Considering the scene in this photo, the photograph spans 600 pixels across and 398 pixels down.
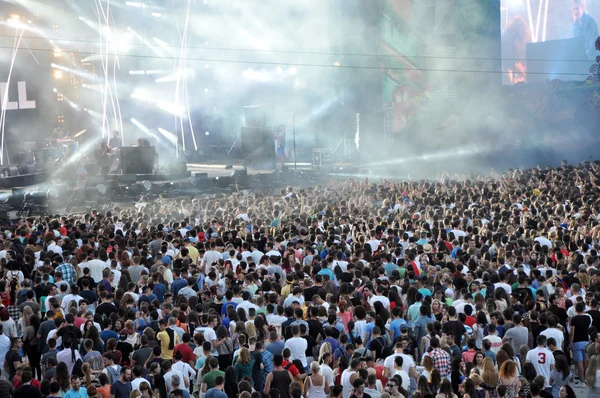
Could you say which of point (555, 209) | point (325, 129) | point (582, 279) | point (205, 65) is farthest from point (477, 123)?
point (582, 279)

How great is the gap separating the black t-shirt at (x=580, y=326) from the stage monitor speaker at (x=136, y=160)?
21349mm

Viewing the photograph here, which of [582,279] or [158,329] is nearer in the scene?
[158,329]

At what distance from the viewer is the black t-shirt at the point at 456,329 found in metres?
8.53

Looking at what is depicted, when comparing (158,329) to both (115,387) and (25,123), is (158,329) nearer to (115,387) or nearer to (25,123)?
(115,387)

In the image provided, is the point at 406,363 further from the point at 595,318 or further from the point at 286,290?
the point at 286,290

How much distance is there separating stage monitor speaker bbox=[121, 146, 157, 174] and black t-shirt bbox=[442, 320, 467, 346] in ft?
70.1

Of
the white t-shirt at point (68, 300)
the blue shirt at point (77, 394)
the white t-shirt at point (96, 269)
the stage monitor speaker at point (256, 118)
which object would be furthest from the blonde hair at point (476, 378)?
the stage monitor speaker at point (256, 118)

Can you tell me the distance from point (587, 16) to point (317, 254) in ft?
111

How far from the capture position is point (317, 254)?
12320 millimetres

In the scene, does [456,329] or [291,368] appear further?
[456,329]

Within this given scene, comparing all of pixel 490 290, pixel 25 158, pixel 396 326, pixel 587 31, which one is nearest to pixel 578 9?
pixel 587 31

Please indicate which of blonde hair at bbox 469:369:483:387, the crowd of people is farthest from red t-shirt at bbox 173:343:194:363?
blonde hair at bbox 469:369:483:387

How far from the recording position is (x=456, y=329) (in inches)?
337

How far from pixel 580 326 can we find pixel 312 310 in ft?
9.62
